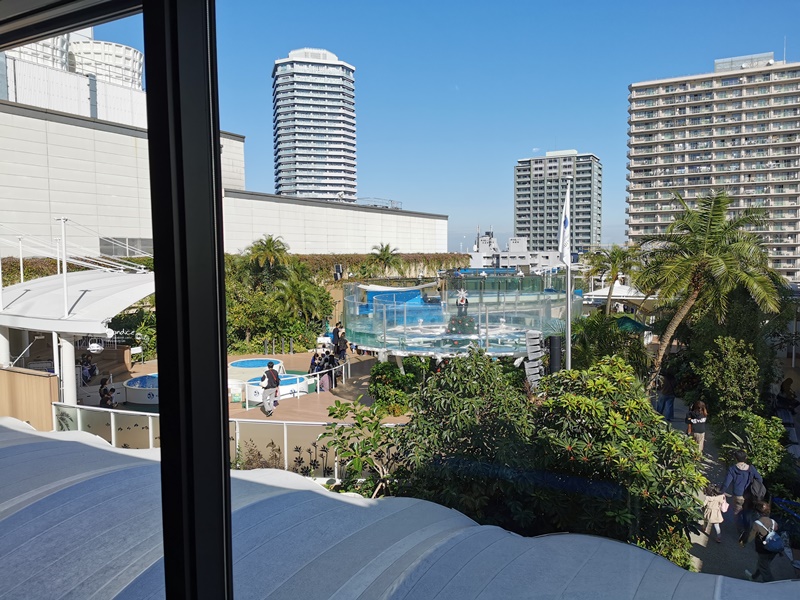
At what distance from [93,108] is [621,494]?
5.61ft

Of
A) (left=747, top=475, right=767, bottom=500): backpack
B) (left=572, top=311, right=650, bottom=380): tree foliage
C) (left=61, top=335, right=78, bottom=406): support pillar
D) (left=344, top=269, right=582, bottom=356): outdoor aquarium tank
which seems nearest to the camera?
(left=747, top=475, right=767, bottom=500): backpack

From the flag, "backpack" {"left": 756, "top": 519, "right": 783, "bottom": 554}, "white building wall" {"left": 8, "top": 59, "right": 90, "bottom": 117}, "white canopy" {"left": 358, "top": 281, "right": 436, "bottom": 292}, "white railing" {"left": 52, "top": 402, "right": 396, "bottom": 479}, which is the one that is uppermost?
"white building wall" {"left": 8, "top": 59, "right": 90, "bottom": 117}

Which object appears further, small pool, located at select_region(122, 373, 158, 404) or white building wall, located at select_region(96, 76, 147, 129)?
small pool, located at select_region(122, 373, 158, 404)

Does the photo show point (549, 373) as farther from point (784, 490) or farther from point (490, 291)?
point (784, 490)

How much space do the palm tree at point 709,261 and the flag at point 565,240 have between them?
0.22m

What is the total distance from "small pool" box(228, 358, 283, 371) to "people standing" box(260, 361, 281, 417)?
0.05 feet

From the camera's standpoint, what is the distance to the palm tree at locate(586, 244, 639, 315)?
138 centimetres

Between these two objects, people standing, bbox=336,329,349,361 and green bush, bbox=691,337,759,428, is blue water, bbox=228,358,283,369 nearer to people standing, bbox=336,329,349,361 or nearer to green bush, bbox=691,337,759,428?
people standing, bbox=336,329,349,361

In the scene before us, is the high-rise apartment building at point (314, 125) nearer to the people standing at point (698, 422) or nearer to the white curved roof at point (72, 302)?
the white curved roof at point (72, 302)

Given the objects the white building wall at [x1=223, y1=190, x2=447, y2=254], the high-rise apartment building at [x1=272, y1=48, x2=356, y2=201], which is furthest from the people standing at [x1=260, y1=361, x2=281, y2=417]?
the high-rise apartment building at [x1=272, y1=48, x2=356, y2=201]

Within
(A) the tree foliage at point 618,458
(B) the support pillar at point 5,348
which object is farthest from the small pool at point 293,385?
(B) the support pillar at point 5,348

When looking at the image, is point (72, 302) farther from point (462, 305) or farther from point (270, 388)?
point (462, 305)

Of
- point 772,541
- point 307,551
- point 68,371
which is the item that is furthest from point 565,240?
point 68,371

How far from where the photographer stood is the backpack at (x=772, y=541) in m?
1.12
